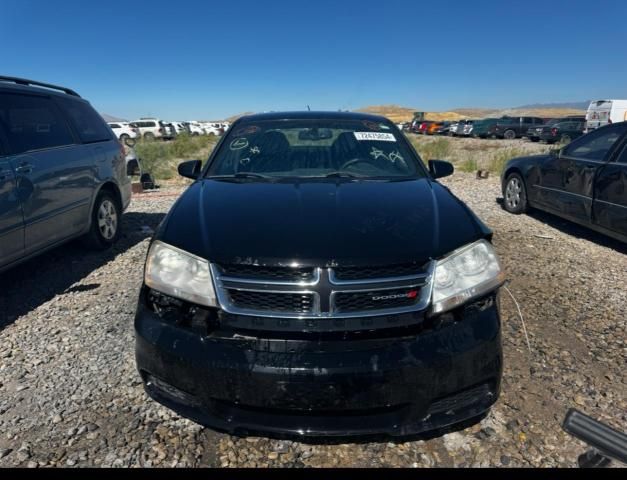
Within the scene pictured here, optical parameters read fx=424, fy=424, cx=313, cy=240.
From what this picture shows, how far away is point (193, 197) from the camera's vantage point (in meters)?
2.55

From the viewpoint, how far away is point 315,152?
321 centimetres

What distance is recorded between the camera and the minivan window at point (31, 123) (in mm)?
3682

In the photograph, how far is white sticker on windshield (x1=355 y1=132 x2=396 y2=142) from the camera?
3.35 m

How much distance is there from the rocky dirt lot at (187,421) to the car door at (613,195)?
0.54 meters

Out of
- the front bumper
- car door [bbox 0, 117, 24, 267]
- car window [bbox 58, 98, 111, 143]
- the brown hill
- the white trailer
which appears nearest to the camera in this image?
the front bumper

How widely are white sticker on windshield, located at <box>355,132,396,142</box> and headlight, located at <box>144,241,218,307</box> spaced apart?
192 centimetres

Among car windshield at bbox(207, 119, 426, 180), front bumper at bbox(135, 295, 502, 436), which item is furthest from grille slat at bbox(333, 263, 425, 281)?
car windshield at bbox(207, 119, 426, 180)

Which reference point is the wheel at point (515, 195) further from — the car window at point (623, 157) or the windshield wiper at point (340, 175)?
the windshield wiper at point (340, 175)

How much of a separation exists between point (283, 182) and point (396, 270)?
124 cm

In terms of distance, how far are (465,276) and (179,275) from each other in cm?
127

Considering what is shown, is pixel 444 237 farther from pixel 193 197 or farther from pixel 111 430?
pixel 111 430

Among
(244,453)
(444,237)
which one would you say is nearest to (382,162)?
(444,237)

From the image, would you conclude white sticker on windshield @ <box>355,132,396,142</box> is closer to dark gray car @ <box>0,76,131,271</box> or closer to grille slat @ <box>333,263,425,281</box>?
grille slat @ <box>333,263,425,281</box>

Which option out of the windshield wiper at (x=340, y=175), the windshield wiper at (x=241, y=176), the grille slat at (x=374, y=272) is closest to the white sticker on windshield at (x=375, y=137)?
the windshield wiper at (x=340, y=175)
